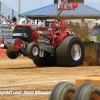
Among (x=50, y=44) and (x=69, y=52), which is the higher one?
(x=50, y=44)

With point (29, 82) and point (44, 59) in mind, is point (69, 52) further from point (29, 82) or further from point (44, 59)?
point (29, 82)

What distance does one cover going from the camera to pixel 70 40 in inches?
674

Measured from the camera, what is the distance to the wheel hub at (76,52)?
17406mm

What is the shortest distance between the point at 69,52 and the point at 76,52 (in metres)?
0.87

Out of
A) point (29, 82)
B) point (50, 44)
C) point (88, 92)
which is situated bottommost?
point (29, 82)

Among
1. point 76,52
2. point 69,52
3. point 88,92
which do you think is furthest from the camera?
point 76,52

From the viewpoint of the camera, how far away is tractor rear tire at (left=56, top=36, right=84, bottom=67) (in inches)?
667

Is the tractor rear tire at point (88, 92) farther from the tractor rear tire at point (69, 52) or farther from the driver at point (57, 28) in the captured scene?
the driver at point (57, 28)

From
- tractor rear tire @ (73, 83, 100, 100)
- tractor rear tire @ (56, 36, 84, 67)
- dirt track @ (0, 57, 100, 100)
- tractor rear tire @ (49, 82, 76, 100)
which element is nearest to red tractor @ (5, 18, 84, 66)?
tractor rear tire @ (56, 36, 84, 67)

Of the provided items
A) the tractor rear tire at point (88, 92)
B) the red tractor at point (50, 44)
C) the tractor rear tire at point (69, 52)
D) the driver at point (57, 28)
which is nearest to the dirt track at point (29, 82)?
the tractor rear tire at point (69, 52)

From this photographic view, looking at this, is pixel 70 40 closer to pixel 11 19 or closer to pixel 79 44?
pixel 79 44

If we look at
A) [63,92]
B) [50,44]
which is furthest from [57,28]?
[63,92]

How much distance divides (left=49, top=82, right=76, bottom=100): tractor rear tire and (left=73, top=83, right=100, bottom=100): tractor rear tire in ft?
1.08

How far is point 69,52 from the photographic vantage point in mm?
17000
